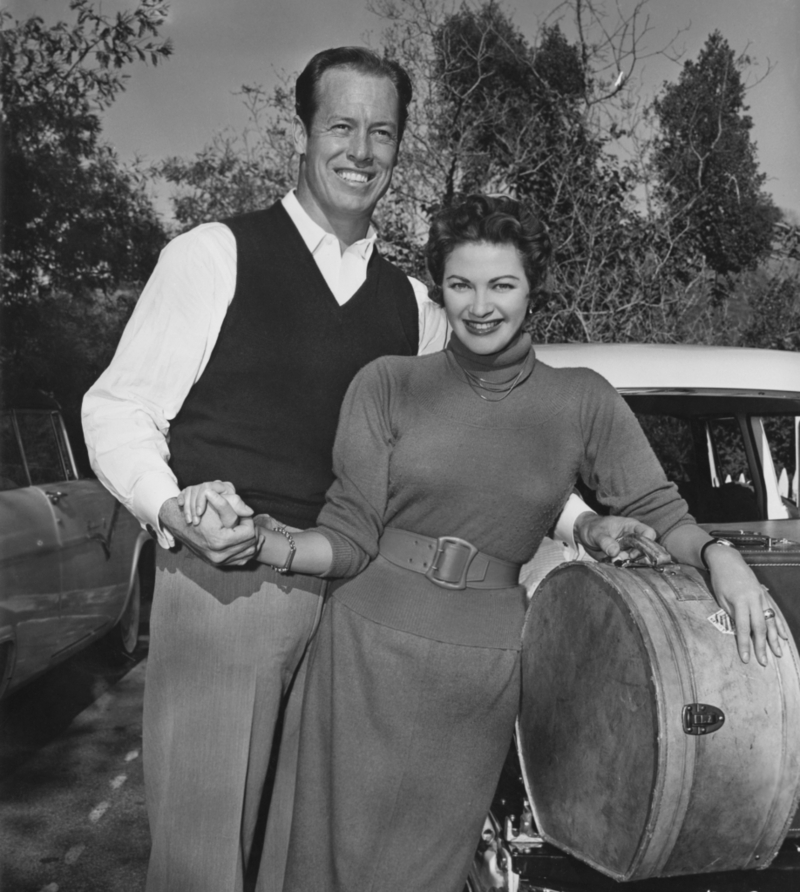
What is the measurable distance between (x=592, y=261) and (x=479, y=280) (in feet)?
22.2

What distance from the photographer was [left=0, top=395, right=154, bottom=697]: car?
4.16 m

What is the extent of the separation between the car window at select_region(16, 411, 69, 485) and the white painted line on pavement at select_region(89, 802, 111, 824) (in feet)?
5.12

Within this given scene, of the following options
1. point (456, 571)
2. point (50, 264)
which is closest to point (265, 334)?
point (456, 571)

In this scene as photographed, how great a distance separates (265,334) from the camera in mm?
2080

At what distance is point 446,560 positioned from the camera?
1.98 meters

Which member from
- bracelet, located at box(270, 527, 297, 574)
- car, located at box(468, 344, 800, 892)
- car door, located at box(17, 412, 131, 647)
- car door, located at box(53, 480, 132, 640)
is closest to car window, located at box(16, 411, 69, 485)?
car door, located at box(17, 412, 131, 647)

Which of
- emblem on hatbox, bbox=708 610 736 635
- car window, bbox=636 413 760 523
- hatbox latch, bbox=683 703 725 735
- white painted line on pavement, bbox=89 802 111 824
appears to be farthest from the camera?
white painted line on pavement, bbox=89 802 111 824

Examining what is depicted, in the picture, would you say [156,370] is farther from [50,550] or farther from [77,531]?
[77,531]

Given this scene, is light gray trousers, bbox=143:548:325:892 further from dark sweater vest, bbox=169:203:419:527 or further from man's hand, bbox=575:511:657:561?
man's hand, bbox=575:511:657:561

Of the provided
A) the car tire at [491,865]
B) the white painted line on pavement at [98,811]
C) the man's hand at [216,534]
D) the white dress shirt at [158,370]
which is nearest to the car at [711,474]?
the car tire at [491,865]

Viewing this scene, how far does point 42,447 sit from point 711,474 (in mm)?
3222

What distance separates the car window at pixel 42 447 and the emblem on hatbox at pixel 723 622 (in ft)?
12.2

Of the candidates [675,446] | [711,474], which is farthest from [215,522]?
[675,446]

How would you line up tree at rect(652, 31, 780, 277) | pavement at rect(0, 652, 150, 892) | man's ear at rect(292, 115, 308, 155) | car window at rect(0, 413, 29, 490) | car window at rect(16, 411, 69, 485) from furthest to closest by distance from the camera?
1. tree at rect(652, 31, 780, 277)
2. car window at rect(16, 411, 69, 485)
3. car window at rect(0, 413, 29, 490)
4. pavement at rect(0, 652, 150, 892)
5. man's ear at rect(292, 115, 308, 155)
